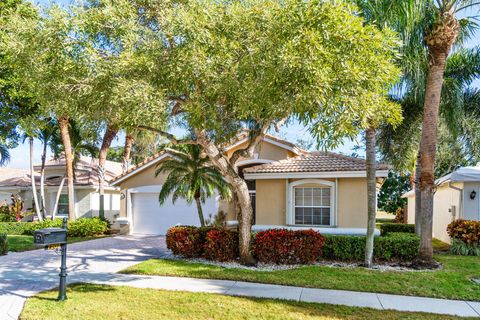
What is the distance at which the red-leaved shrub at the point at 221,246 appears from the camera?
1163cm

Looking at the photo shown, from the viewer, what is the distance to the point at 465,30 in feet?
43.8

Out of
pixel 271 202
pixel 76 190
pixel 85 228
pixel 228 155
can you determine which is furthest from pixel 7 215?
pixel 271 202

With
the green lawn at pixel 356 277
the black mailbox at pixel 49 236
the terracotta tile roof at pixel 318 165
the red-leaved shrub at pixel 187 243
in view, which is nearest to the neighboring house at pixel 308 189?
the terracotta tile roof at pixel 318 165

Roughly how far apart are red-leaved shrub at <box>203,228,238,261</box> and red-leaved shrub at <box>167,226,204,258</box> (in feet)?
1.71

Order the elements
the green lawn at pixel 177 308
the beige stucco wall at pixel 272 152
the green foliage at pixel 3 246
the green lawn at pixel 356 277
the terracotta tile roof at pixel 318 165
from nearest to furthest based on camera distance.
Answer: the green lawn at pixel 177 308 → the green lawn at pixel 356 277 → the green foliage at pixel 3 246 → the terracotta tile roof at pixel 318 165 → the beige stucco wall at pixel 272 152

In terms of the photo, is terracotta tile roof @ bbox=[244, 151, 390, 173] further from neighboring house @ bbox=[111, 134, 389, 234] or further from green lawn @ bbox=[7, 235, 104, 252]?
green lawn @ bbox=[7, 235, 104, 252]

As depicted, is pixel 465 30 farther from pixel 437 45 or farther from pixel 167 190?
pixel 167 190

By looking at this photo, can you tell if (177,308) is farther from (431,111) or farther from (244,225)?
(431,111)

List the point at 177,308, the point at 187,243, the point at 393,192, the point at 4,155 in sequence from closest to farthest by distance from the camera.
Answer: the point at 177,308, the point at 187,243, the point at 4,155, the point at 393,192

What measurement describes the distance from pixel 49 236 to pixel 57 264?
5.22m

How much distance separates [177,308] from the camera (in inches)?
283

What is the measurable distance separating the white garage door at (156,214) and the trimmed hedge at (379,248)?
9.37m

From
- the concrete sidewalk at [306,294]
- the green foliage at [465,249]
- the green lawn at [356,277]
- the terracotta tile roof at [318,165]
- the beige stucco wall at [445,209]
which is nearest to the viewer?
the concrete sidewalk at [306,294]

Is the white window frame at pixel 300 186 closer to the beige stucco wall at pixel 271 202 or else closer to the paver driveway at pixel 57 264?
the beige stucco wall at pixel 271 202
